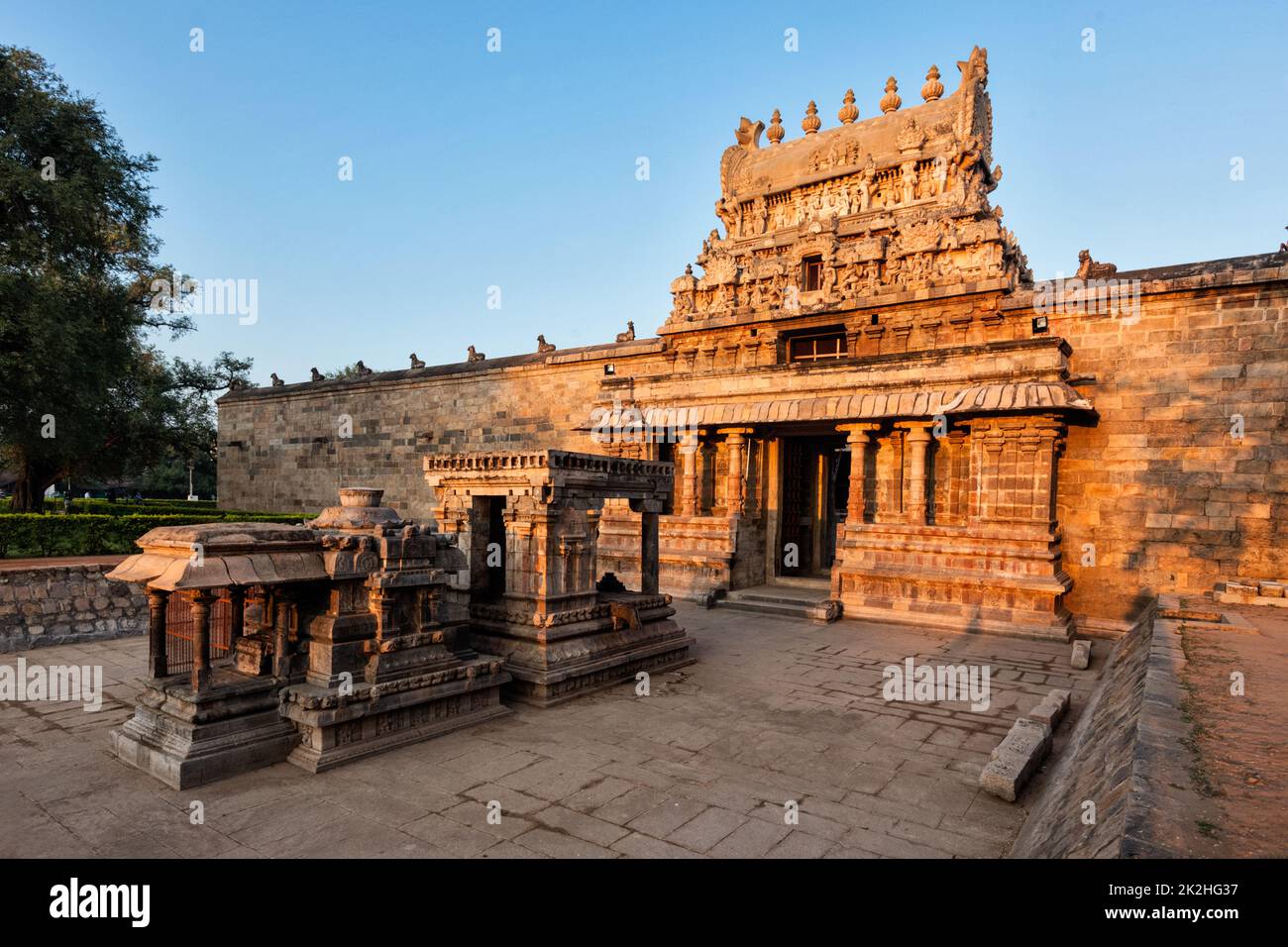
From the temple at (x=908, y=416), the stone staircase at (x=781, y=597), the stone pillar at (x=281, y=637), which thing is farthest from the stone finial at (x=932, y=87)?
the stone pillar at (x=281, y=637)

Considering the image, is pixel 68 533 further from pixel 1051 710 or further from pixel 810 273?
pixel 810 273

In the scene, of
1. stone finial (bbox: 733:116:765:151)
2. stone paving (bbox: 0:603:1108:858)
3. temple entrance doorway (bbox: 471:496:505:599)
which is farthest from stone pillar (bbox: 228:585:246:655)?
stone finial (bbox: 733:116:765:151)

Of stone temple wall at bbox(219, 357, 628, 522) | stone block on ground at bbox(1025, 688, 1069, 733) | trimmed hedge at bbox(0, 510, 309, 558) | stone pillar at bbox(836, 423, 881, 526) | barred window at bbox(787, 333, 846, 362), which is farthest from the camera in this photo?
→ stone temple wall at bbox(219, 357, 628, 522)

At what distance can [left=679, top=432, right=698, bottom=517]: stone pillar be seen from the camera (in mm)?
18297

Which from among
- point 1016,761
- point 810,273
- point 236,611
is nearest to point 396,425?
A: point 810,273

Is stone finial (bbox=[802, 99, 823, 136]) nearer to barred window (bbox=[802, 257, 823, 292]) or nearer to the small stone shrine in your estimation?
barred window (bbox=[802, 257, 823, 292])

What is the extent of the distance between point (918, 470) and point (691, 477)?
19.5 ft

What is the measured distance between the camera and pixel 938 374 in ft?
49.3

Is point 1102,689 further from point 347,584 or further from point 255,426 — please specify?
point 255,426

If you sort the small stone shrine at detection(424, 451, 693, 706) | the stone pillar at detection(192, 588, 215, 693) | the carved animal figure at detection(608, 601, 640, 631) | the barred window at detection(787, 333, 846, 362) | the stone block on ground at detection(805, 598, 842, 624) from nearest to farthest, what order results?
the stone pillar at detection(192, 588, 215, 693) < the small stone shrine at detection(424, 451, 693, 706) < the carved animal figure at detection(608, 601, 640, 631) < the stone block on ground at detection(805, 598, 842, 624) < the barred window at detection(787, 333, 846, 362)

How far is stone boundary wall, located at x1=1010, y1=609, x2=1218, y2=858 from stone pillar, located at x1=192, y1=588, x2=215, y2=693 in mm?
6990

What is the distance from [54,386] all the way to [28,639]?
5.96 m

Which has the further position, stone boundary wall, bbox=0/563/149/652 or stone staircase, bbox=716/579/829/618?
stone staircase, bbox=716/579/829/618

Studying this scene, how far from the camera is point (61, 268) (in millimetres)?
14617
